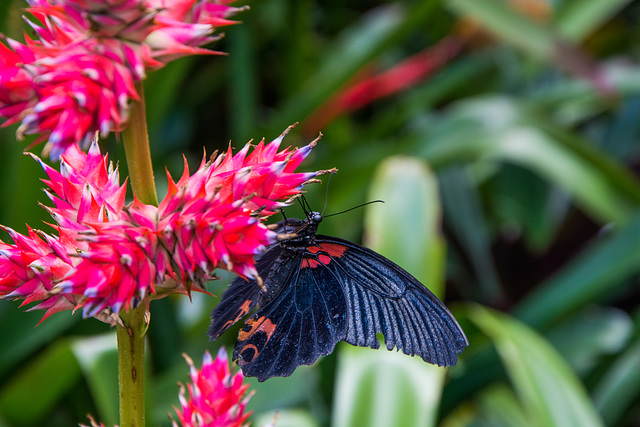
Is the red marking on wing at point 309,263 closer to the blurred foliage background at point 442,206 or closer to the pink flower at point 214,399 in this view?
the pink flower at point 214,399

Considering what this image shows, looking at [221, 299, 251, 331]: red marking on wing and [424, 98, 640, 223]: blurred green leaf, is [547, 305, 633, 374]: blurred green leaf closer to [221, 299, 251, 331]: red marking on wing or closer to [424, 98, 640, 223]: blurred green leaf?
[424, 98, 640, 223]: blurred green leaf

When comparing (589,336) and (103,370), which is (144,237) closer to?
(103,370)

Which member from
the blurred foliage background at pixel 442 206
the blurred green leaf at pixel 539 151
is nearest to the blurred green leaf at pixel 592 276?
the blurred foliage background at pixel 442 206

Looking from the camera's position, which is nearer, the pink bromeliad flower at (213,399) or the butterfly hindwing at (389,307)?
the pink bromeliad flower at (213,399)

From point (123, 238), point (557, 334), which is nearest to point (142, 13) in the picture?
point (123, 238)

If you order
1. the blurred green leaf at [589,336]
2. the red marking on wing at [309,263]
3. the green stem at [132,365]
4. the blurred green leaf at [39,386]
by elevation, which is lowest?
the blurred green leaf at [589,336]

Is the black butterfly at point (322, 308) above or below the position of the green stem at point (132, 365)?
below

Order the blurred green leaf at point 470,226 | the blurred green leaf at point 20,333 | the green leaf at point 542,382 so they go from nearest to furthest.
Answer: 1. the green leaf at point 542,382
2. the blurred green leaf at point 20,333
3. the blurred green leaf at point 470,226
